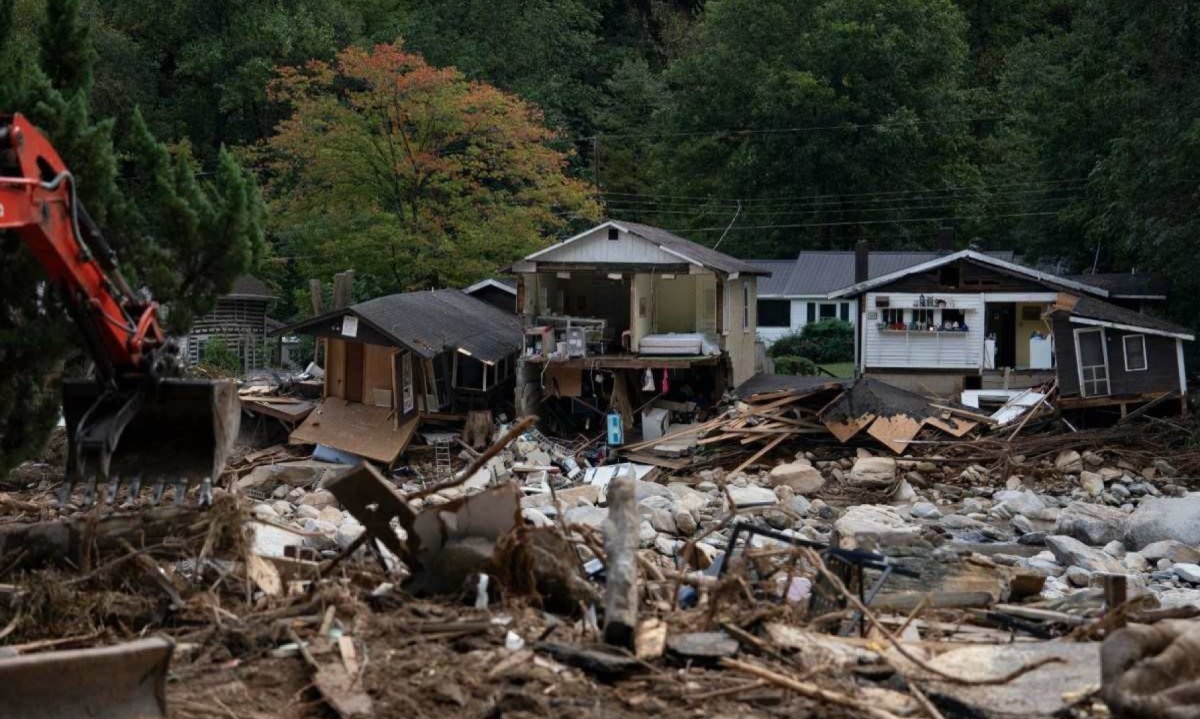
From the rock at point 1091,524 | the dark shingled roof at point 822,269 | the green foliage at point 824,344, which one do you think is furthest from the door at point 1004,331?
the rock at point 1091,524

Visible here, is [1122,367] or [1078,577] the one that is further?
[1122,367]

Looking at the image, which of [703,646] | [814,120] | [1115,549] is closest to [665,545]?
[1115,549]

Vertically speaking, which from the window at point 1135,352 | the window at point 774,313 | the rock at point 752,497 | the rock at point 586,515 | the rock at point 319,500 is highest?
the window at point 774,313

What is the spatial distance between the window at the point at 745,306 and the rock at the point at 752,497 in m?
11.9

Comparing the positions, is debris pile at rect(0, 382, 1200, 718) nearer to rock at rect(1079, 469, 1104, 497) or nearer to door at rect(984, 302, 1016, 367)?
rock at rect(1079, 469, 1104, 497)

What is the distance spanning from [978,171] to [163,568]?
161 ft

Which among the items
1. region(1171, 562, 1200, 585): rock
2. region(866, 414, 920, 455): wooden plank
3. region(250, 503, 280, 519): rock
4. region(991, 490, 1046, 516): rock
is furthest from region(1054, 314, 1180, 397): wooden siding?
region(250, 503, 280, 519): rock

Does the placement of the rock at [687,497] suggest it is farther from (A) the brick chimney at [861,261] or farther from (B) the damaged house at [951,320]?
(A) the brick chimney at [861,261]

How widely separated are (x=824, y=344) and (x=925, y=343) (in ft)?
35.0

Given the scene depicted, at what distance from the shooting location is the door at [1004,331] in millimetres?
40094

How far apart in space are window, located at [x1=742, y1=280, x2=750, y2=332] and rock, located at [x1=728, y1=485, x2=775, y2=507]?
11.9m

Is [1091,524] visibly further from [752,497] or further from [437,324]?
[437,324]

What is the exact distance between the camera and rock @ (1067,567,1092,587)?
16750mm

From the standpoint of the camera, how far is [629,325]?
116ft
